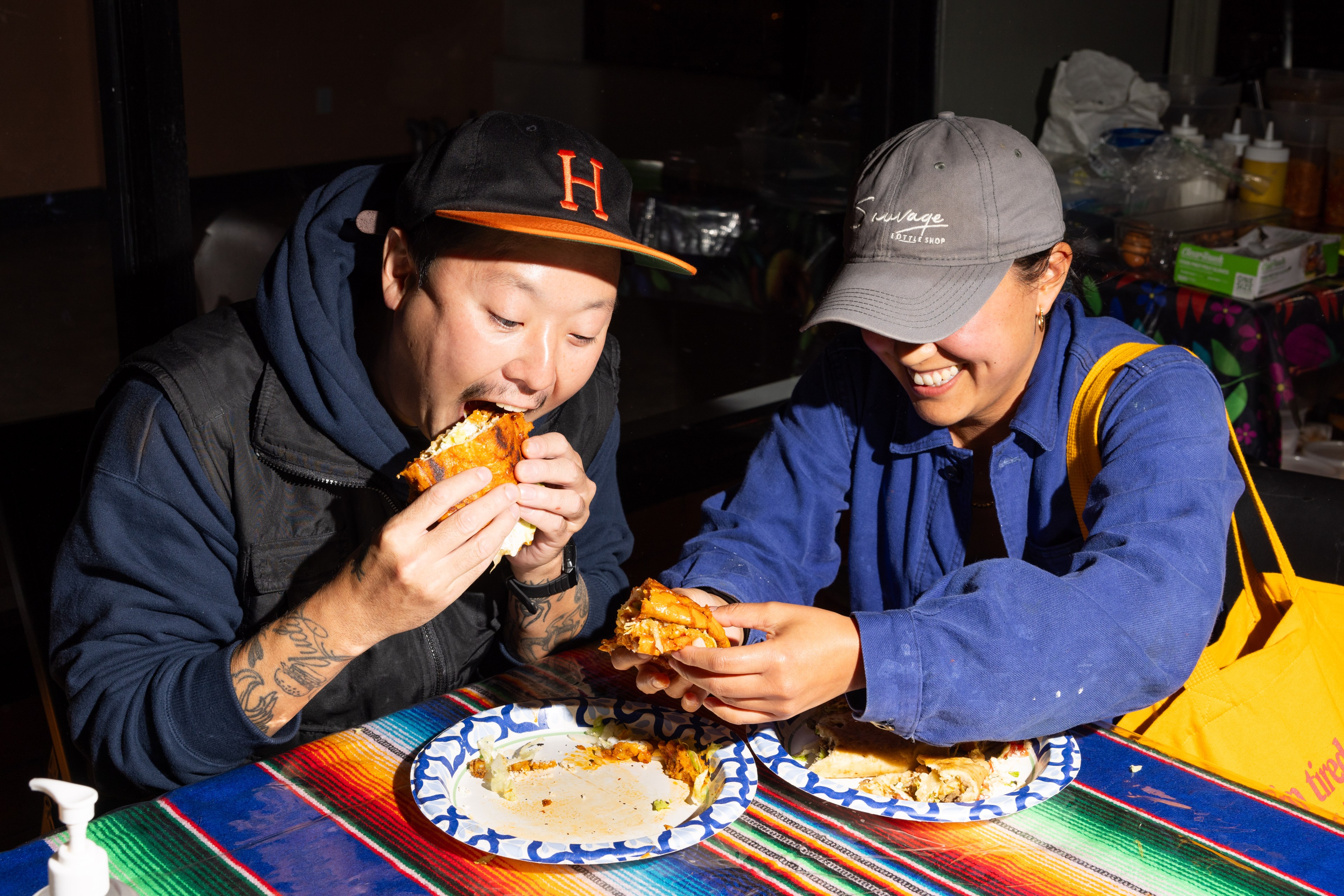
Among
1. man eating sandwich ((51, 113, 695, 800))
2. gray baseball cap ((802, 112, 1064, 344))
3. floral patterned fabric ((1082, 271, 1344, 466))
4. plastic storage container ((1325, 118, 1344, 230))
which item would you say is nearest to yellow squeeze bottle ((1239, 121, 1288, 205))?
plastic storage container ((1325, 118, 1344, 230))

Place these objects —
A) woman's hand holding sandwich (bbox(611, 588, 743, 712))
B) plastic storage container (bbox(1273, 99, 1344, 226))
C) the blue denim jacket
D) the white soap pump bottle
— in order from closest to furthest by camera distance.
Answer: the white soap pump bottle < the blue denim jacket < woman's hand holding sandwich (bbox(611, 588, 743, 712)) < plastic storage container (bbox(1273, 99, 1344, 226))

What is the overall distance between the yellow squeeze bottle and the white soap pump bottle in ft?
15.8

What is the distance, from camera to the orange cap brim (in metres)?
1.74

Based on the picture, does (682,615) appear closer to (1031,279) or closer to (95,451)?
(1031,279)

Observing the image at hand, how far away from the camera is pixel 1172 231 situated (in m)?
4.20

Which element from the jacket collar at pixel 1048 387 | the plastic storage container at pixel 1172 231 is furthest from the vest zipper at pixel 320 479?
the plastic storage container at pixel 1172 231

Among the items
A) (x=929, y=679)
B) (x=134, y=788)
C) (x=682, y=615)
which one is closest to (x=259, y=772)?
(x=134, y=788)

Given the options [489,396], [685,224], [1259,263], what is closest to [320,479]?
[489,396]

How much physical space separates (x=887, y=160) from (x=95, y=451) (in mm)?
1427

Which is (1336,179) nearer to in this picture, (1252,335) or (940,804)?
(1252,335)

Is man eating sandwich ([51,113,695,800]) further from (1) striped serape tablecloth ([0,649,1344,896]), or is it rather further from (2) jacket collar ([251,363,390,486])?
(1) striped serape tablecloth ([0,649,1344,896])

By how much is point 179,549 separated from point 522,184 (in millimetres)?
826

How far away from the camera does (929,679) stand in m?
1.51

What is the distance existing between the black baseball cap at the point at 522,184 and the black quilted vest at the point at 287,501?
402mm
